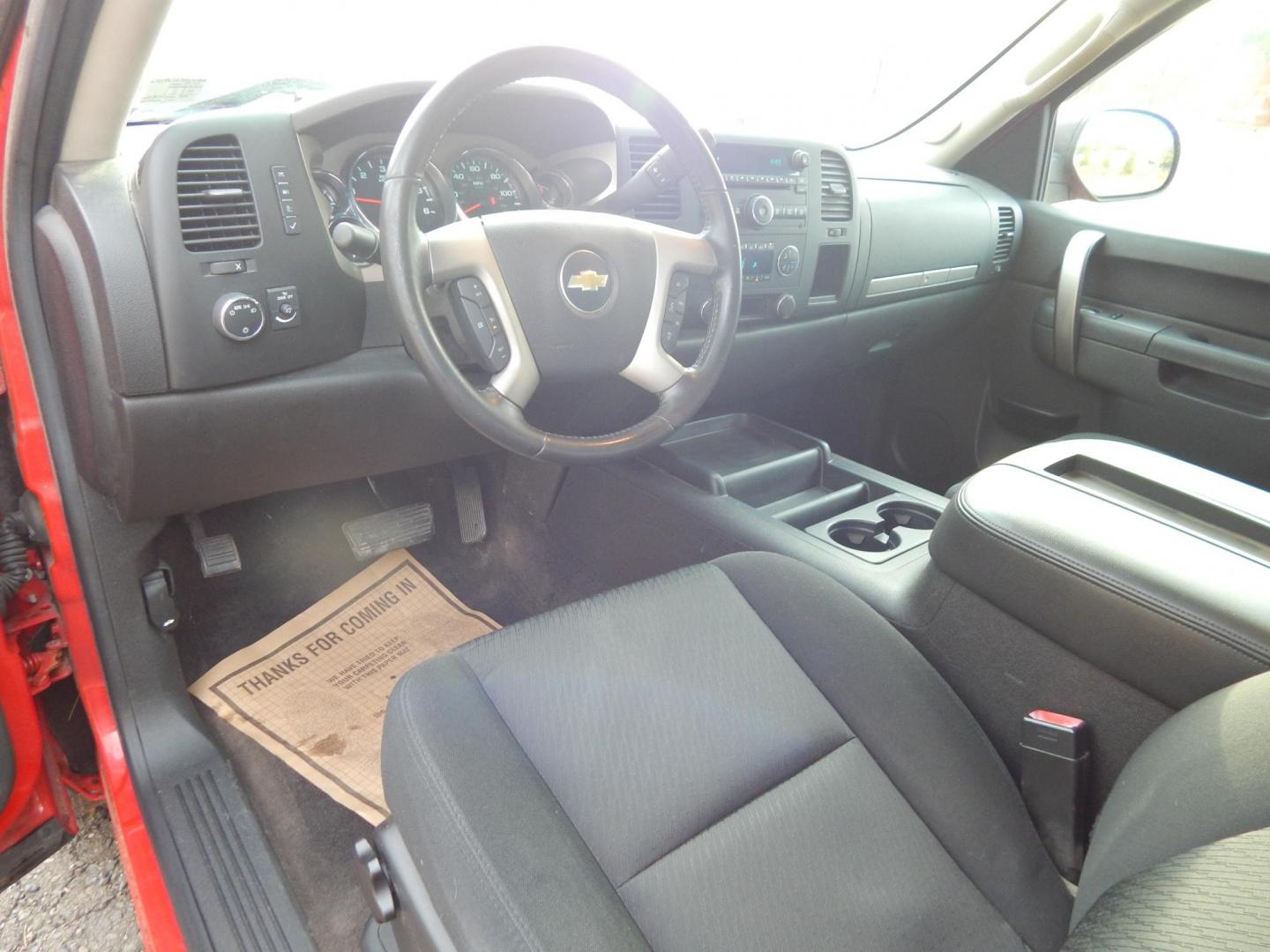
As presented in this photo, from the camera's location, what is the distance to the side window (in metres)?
1.75

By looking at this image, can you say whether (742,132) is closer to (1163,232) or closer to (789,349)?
(789,349)

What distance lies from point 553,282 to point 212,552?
903 millimetres

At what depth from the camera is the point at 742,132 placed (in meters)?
Answer: 1.60

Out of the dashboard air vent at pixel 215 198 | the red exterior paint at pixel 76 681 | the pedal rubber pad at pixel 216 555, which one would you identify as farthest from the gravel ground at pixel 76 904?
the dashboard air vent at pixel 215 198

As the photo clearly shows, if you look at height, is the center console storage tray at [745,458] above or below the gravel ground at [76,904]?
above

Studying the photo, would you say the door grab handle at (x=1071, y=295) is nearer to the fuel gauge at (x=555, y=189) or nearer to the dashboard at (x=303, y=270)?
the dashboard at (x=303, y=270)

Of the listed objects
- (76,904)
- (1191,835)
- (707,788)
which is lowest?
(76,904)

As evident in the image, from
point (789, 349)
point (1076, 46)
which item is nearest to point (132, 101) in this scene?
point (789, 349)

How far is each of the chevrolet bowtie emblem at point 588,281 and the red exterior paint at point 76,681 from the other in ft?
2.43

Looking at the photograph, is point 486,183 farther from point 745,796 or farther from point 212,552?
point 745,796

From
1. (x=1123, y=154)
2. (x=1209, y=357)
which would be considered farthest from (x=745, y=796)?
(x=1123, y=154)

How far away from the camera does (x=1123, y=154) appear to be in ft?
7.25

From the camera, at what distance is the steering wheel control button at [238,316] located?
111cm

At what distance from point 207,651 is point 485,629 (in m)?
0.51
